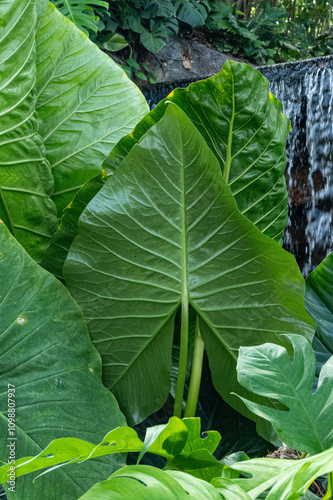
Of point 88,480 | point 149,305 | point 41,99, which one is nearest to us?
point 88,480

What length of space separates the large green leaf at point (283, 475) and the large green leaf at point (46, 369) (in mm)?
210

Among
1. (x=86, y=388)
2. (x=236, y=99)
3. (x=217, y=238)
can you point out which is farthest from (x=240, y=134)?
(x=86, y=388)

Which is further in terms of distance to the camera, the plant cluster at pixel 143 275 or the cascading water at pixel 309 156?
the cascading water at pixel 309 156

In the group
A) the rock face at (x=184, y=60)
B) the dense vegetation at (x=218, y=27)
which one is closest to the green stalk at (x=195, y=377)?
the dense vegetation at (x=218, y=27)

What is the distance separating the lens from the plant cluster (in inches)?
20.5

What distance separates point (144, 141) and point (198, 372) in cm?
34

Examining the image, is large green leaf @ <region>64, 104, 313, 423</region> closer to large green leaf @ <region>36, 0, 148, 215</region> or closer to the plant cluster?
the plant cluster

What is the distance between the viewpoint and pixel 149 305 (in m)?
0.64

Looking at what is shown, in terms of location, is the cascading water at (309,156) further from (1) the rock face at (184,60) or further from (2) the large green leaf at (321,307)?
(1) the rock face at (184,60)

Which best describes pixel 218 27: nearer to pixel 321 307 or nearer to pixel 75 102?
pixel 75 102

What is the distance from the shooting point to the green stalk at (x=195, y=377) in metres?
0.68

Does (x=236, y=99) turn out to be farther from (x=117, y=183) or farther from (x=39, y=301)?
(x=39, y=301)

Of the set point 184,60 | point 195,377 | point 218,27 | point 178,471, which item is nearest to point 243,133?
point 195,377

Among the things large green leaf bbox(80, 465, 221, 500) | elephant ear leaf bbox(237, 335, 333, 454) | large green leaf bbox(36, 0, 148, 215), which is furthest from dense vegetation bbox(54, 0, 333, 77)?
large green leaf bbox(80, 465, 221, 500)
